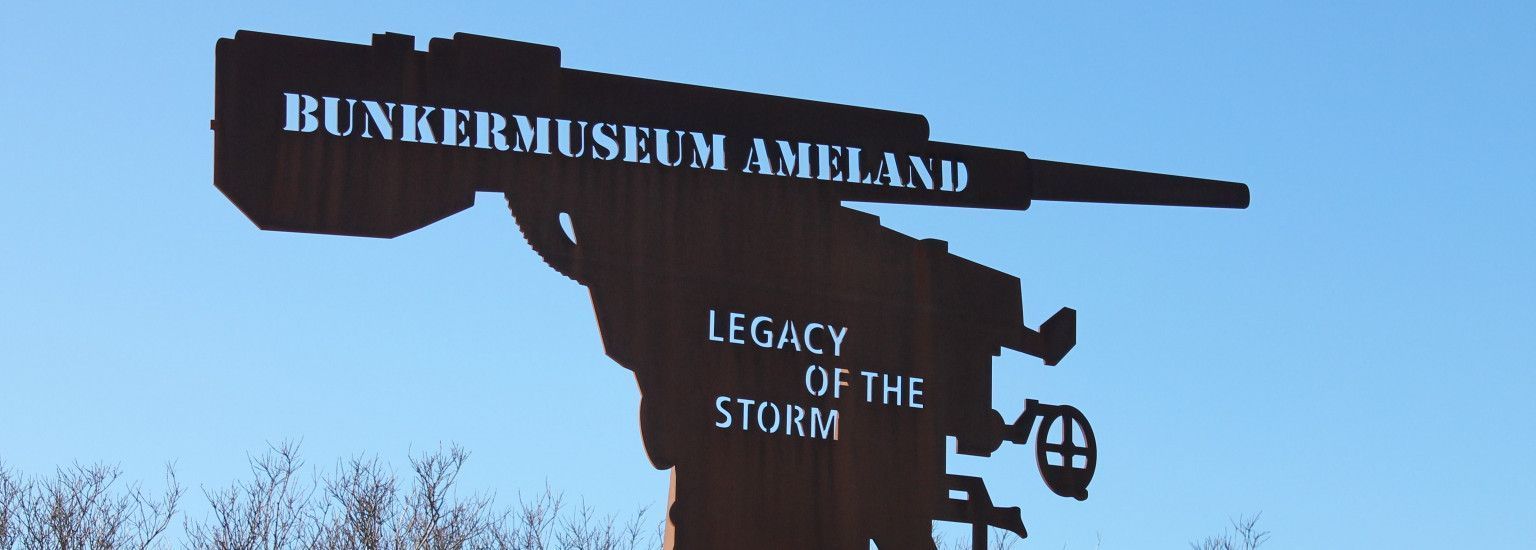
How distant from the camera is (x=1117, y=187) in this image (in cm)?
834

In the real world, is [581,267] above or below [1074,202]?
below

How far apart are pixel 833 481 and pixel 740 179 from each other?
1156mm

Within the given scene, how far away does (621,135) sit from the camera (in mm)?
7379

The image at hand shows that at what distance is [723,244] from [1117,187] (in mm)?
1856

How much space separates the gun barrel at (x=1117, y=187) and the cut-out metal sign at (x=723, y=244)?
7.6 inches

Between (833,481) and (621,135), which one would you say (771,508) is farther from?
(621,135)

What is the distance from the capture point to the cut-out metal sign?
23.0 feet

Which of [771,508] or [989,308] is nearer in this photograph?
[771,508]

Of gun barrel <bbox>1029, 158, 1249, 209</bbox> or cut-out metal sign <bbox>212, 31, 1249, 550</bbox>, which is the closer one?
cut-out metal sign <bbox>212, 31, 1249, 550</bbox>

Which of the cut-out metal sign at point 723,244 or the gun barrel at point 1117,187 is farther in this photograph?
the gun barrel at point 1117,187

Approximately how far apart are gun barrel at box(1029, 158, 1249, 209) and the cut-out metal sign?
193mm

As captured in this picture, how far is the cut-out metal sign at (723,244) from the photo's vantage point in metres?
7.00

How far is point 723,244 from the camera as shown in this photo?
7.40 metres

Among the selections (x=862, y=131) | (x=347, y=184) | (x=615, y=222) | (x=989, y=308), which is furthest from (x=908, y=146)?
(x=347, y=184)
